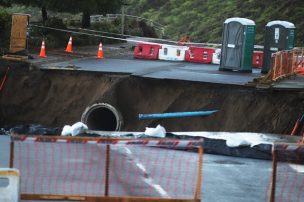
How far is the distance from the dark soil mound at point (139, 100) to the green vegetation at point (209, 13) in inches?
1135

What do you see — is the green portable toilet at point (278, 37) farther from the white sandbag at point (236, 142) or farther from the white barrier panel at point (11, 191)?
the white barrier panel at point (11, 191)

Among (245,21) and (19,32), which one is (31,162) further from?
(19,32)

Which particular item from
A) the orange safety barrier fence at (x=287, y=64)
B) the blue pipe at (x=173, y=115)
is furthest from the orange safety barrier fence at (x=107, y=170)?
the orange safety barrier fence at (x=287, y=64)

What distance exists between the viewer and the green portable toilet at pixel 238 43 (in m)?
27.8

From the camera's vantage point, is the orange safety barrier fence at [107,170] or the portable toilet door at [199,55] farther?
the portable toilet door at [199,55]

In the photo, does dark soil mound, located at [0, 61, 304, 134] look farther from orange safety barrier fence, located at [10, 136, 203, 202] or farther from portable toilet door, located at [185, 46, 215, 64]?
orange safety barrier fence, located at [10, 136, 203, 202]

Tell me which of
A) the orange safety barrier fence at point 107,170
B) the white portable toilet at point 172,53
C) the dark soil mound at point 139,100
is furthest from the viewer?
the white portable toilet at point 172,53

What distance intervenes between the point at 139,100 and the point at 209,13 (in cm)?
5941

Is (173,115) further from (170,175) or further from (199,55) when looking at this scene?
(170,175)

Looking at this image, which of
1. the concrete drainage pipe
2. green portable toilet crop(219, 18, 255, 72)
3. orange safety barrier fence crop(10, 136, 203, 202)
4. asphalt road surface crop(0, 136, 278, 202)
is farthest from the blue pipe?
orange safety barrier fence crop(10, 136, 203, 202)

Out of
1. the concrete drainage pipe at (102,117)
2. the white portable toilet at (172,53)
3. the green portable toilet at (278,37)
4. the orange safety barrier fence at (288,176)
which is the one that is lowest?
the concrete drainage pipe at (102,117)

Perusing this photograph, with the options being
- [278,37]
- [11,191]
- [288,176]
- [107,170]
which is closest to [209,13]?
[278,37]

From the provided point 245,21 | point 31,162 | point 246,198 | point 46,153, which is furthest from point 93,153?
point 245,21

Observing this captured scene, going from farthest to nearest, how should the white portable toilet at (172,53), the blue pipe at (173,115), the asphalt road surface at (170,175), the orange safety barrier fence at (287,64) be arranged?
the white portable toilet at (172,53) < the blue pipe at (173,115) < the orange safety barrier fence at (287,64) < the asphalt road surface at (170,175)
